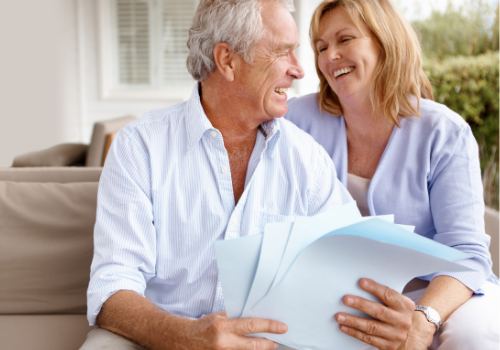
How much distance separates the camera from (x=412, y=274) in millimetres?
936

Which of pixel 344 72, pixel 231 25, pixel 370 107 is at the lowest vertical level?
pixel 370 107

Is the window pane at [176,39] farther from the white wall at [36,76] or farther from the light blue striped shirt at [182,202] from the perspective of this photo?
the light blue striped shirt at [182,202]

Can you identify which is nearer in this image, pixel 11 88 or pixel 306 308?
pixel 306 308

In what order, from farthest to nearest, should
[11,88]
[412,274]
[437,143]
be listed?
[11,88] < [437,143] < [412,274]

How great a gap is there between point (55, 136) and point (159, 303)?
4999 millimetres

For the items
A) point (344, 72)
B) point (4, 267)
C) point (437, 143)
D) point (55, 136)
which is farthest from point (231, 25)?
point (55, 136)

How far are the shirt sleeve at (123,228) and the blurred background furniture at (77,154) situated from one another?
1.77 m

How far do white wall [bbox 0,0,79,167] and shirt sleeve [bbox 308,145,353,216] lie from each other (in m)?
4.08

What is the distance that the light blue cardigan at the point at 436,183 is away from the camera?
4.54 ft

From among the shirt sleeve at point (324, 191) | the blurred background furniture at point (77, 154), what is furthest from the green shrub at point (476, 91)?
the shirt sleeve at point (324, 191)

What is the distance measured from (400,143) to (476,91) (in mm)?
4192

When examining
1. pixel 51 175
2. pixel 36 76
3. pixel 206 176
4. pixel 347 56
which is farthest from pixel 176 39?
pixel 206 176

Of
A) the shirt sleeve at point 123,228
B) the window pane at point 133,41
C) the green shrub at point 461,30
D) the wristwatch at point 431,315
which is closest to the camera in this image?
the shirt sleeve at point 123,228

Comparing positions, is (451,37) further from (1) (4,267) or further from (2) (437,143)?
(1) (4,267)
